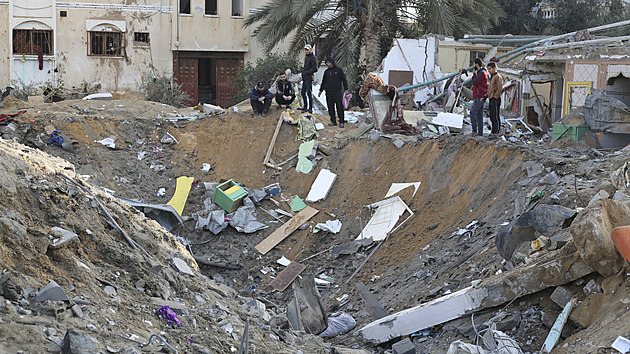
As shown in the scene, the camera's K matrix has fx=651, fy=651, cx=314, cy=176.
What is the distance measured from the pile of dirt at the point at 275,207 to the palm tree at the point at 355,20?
453 cm

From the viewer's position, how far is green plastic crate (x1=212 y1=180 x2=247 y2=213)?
1238 cm

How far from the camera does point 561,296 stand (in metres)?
6.03

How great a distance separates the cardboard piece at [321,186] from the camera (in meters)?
12.7

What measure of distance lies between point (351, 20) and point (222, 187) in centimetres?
947

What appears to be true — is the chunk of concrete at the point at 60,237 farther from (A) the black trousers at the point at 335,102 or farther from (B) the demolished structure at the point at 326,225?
(A) the black trousers at the point at 335,102

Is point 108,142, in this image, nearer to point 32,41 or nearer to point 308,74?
point 308,74

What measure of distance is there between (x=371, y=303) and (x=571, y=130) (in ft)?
21.3

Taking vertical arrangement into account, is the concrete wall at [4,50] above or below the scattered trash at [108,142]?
above

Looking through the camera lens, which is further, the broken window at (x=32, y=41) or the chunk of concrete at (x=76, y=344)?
the broken window at (x=32, y=41)

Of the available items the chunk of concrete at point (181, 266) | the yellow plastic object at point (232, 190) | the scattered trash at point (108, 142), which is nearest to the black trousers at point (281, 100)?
the yellow plastic object at point (232, 190)

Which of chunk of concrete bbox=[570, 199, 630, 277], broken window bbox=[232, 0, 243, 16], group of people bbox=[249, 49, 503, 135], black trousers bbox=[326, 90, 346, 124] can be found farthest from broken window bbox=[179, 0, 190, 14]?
chunk of concrete bbox=[570, 199, 630, 277]

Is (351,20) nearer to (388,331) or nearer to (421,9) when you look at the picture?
(421,9)

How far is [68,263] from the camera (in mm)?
5473

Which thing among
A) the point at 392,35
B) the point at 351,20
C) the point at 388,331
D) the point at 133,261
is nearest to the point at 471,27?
the point at 392,35
